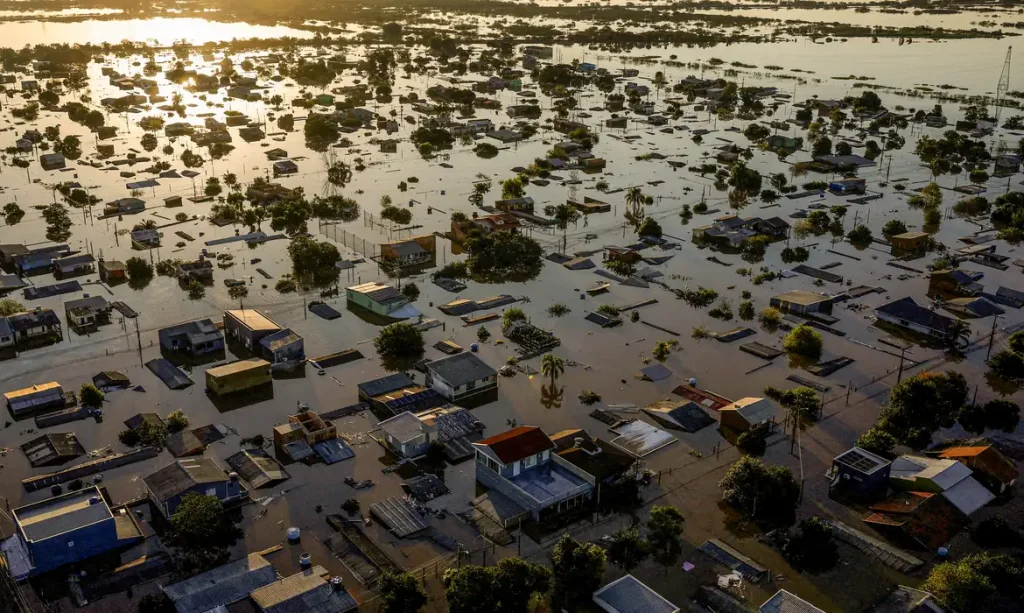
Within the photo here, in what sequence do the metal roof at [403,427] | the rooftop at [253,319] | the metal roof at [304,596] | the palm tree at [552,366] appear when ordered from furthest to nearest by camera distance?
the rooftop at [253,319], the palm tree at [552,366], the metal roof at [403,427], the metal roof at [304,596]

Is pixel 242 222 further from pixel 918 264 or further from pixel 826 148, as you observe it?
pixel 826 148

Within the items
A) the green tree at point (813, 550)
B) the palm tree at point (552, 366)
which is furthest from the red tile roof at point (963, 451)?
the palm tree at point (552, 366)

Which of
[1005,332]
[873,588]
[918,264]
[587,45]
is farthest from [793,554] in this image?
[587,45]

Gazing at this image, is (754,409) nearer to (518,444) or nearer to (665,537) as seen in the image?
(665,537)

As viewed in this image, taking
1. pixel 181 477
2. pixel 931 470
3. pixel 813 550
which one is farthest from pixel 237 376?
pixel 931 470

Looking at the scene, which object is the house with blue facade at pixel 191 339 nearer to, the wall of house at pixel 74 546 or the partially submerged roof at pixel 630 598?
the wall of house at pixel 74 546
